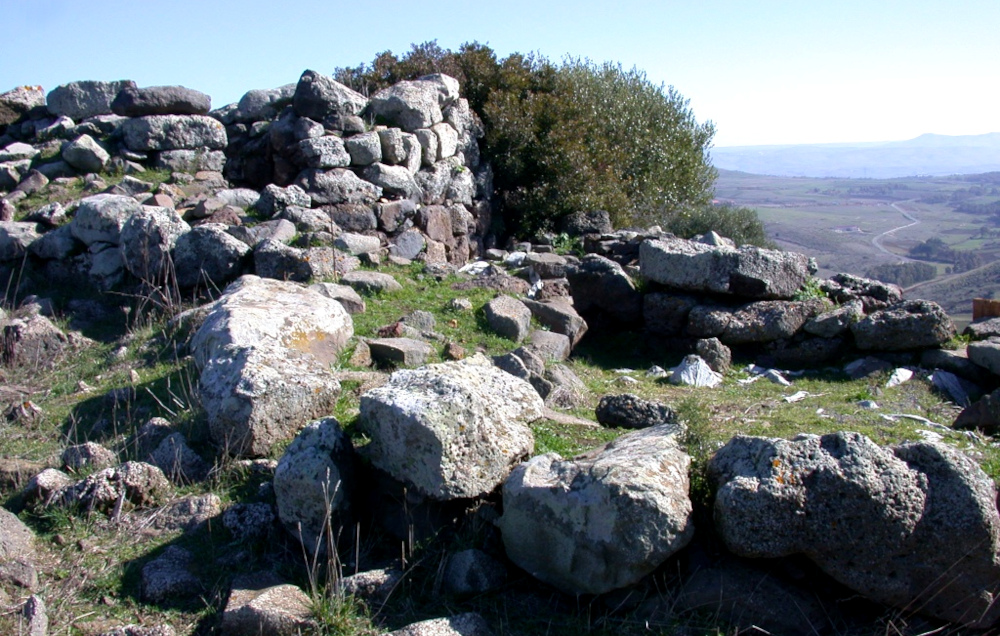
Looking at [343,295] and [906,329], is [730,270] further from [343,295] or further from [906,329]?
[343,295]

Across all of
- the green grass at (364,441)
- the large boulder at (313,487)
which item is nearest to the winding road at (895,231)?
the green grass at (364,441)

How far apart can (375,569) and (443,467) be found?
631 millimetres

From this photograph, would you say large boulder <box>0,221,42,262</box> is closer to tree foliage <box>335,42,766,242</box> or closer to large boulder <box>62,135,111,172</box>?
large boulder <box>62,135,111,172</box>

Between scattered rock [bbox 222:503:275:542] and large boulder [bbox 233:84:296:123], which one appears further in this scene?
large boulder [bbox 233:84:296:123]

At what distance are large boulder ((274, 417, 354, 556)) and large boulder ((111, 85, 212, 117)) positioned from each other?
9159 mm

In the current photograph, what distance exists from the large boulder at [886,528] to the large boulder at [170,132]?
10308mm

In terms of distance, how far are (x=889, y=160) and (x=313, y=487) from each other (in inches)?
5092

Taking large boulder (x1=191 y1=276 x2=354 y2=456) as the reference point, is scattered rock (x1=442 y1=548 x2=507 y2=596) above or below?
below

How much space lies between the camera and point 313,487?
4.36 metres

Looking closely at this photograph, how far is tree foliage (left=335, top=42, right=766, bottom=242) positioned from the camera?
47.3ft

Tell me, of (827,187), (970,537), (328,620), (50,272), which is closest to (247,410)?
(328,620)

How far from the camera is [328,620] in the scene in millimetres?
3824

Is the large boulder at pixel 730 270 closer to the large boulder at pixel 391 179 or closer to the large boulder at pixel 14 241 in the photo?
the large boulder at pixel 391 179

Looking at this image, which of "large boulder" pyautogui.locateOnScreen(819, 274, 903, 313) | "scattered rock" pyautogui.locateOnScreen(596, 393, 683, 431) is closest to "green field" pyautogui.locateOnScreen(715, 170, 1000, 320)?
"large boulder" pyautogui.locateOnScreen(819, 274, 903, 313)
